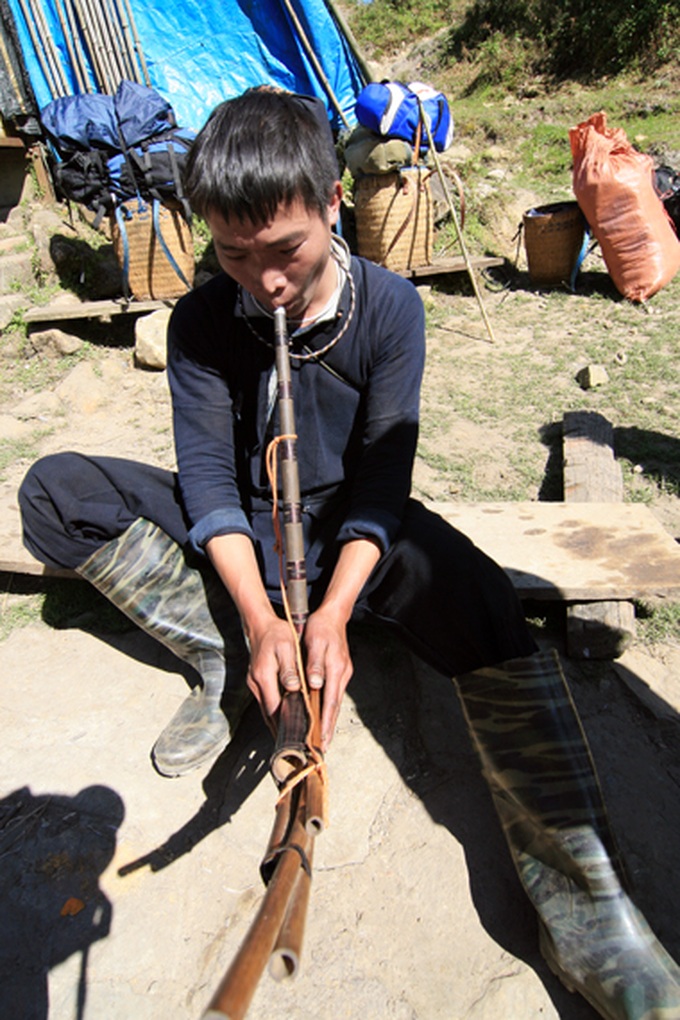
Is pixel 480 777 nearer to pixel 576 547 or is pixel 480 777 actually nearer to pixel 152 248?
pixel 576 547

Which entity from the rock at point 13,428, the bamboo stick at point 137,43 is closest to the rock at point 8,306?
the rock at point 13,428

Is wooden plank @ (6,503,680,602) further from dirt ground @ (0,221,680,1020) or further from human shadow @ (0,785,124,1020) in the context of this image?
human shadow @ (0,785,124,1020)

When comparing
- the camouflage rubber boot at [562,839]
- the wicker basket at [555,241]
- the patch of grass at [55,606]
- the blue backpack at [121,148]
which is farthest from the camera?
the wicker basket at [555,241]

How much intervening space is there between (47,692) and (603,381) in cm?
346

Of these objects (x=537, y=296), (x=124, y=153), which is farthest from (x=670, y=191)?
(x=124, y=153)

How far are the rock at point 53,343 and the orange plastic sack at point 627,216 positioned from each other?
423 cm

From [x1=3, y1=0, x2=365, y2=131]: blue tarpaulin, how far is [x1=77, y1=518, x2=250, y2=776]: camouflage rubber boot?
6.05 metres

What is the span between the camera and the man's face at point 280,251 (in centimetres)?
143

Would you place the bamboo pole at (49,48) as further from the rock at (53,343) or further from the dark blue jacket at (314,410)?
the dark blue jacket at (314,410)

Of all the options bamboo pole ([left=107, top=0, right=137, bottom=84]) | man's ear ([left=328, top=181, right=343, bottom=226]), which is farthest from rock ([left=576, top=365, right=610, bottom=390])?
bamboo pole ([left=107, top=0, right=137, bottom=84])

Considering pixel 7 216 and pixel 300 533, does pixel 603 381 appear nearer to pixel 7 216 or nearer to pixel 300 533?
pixel 300 533

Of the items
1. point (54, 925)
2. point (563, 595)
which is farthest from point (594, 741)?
point (54, 925)

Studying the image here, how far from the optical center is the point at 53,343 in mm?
5203

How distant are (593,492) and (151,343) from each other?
333cm
